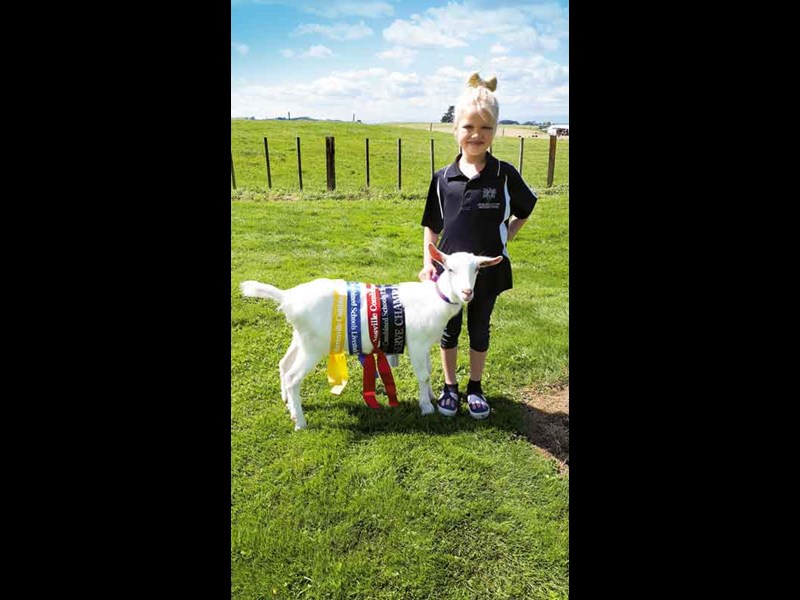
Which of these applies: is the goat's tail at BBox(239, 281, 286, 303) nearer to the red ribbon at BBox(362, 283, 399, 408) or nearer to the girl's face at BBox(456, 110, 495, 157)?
the red ribbon at BBox(362, 283, 399, 408)

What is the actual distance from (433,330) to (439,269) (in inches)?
16.3

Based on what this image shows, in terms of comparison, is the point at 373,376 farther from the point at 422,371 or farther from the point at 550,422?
the point at 550,422

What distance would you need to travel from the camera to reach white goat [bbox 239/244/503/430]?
10.1ft

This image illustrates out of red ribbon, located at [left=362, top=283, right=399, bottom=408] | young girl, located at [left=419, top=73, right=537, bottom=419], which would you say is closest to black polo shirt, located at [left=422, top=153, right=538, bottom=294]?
young girl, located at [left=419, top=73, right=537, bottom=419]

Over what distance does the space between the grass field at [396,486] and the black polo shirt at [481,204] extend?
87 cm

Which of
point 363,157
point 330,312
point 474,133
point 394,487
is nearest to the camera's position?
point 394,487

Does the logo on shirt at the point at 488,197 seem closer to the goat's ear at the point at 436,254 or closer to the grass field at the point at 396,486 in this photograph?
the goat's ear at the point at 436,254

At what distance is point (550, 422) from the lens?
11.5 feet

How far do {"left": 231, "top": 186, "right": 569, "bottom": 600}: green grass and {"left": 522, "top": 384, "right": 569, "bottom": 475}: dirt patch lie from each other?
3.0 inches

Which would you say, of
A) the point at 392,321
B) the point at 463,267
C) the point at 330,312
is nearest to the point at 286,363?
the point at 330,312

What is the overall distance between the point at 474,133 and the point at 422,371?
62.3 inches

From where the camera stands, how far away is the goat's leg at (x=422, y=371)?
3.40 meters
